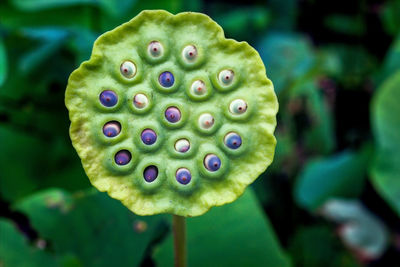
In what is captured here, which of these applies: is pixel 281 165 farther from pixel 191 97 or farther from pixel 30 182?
pixel 191 97

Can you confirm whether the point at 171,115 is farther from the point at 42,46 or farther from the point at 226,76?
the point at 42,46

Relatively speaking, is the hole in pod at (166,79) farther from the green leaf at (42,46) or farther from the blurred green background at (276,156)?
the green leaf at (42,46)

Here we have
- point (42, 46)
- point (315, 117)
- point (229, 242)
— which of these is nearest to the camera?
point (229, 242)

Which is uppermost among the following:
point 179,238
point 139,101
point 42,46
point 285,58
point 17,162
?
point 139,101

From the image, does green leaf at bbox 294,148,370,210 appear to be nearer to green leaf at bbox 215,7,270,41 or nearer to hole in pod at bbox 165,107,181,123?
green leaf at bbox 215,7,270,41

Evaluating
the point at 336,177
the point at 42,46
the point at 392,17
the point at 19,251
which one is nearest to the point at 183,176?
the point at 19,251

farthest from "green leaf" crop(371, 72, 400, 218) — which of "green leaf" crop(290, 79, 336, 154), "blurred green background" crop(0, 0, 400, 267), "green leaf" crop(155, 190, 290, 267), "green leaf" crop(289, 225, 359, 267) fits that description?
"green leaf" crop(155, 190, 290, 267)
